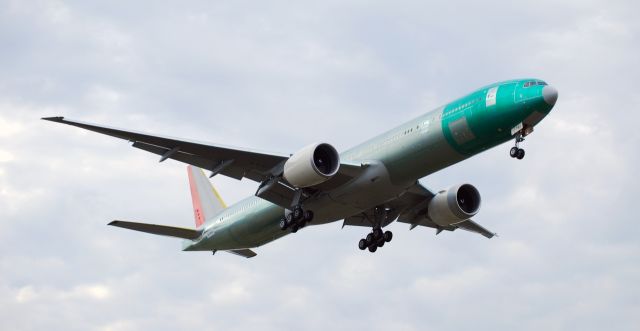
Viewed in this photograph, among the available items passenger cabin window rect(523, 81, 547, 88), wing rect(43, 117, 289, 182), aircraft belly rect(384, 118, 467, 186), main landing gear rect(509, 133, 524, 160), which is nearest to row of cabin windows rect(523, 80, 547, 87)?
passenger cabin window rect(523, 81, 547, 88)

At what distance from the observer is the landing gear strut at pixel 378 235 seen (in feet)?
147

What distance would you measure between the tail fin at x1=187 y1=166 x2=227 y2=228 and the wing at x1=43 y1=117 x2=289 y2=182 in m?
9.07

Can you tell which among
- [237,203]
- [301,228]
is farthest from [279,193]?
A: [237,203]

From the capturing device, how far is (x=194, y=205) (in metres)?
51.8

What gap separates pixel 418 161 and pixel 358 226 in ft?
28.8

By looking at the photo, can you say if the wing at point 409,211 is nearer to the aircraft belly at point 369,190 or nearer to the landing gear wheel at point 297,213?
the aircraft belly at point 369,190

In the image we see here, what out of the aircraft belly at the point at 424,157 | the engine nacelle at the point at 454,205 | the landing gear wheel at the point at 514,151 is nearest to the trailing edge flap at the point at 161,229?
the engine nacelle at the point at 454,205

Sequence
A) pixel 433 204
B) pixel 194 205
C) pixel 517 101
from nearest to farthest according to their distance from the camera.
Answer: pixel 517 101
pixel 433 204
pixel 194 205

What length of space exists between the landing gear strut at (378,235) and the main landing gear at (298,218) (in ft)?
16.3

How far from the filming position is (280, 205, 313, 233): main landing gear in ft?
133

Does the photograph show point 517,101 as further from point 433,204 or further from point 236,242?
point 236,242

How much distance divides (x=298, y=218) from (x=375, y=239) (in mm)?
5507

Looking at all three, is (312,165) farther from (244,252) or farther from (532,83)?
(244,252)

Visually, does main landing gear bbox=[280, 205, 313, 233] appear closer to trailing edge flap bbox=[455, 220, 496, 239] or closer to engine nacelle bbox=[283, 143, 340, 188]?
engine nacelle bbox=[283, 143, 340, 188]
